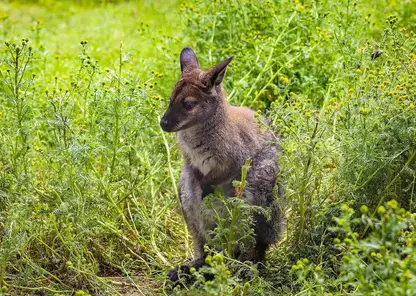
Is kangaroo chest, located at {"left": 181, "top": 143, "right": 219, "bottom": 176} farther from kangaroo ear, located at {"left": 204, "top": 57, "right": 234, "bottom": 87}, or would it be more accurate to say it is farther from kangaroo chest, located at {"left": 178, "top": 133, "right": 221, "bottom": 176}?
kangaroo ear, located at {"left": 204, "top": 57, "right": 234, "bottom": 87}

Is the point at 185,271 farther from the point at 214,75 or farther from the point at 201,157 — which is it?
the point at 214,75

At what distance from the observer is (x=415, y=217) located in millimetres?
3527

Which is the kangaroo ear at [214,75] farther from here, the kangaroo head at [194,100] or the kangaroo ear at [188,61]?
the kangaroo ear at [188,61]

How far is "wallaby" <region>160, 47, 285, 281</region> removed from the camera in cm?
492

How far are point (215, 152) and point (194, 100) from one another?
38cm

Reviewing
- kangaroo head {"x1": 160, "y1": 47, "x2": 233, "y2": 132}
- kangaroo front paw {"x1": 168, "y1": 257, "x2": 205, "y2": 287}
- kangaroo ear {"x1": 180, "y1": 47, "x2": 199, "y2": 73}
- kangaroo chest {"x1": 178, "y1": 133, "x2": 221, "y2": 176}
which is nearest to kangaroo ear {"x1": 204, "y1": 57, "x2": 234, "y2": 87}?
kangaroo head {"x1": 160, "y1": 47, "x2": 233, "y2": 132}

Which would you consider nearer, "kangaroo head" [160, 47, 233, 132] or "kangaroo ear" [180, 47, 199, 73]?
"kangaroo head" [160, 47, 233, 132]

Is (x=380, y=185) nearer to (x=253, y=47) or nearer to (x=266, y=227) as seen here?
(x=266, y=227)

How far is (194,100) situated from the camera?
197 inches

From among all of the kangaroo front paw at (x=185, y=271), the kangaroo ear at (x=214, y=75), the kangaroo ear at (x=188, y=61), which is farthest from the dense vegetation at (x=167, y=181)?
the kangaroo ear at (x=214, y=75)

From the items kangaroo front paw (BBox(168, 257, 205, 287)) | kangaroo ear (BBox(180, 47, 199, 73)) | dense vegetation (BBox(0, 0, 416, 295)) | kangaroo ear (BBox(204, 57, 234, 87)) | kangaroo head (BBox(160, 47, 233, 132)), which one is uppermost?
kangaroo ear (BBox(180, 47, 199, 73))

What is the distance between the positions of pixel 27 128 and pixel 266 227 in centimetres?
178

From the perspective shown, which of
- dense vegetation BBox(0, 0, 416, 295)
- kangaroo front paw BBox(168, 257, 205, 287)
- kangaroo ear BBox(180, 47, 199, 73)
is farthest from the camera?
kangaroo ear BBox(180, 47, 199, 73)

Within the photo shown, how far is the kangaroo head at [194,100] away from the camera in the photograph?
494 centimetres
